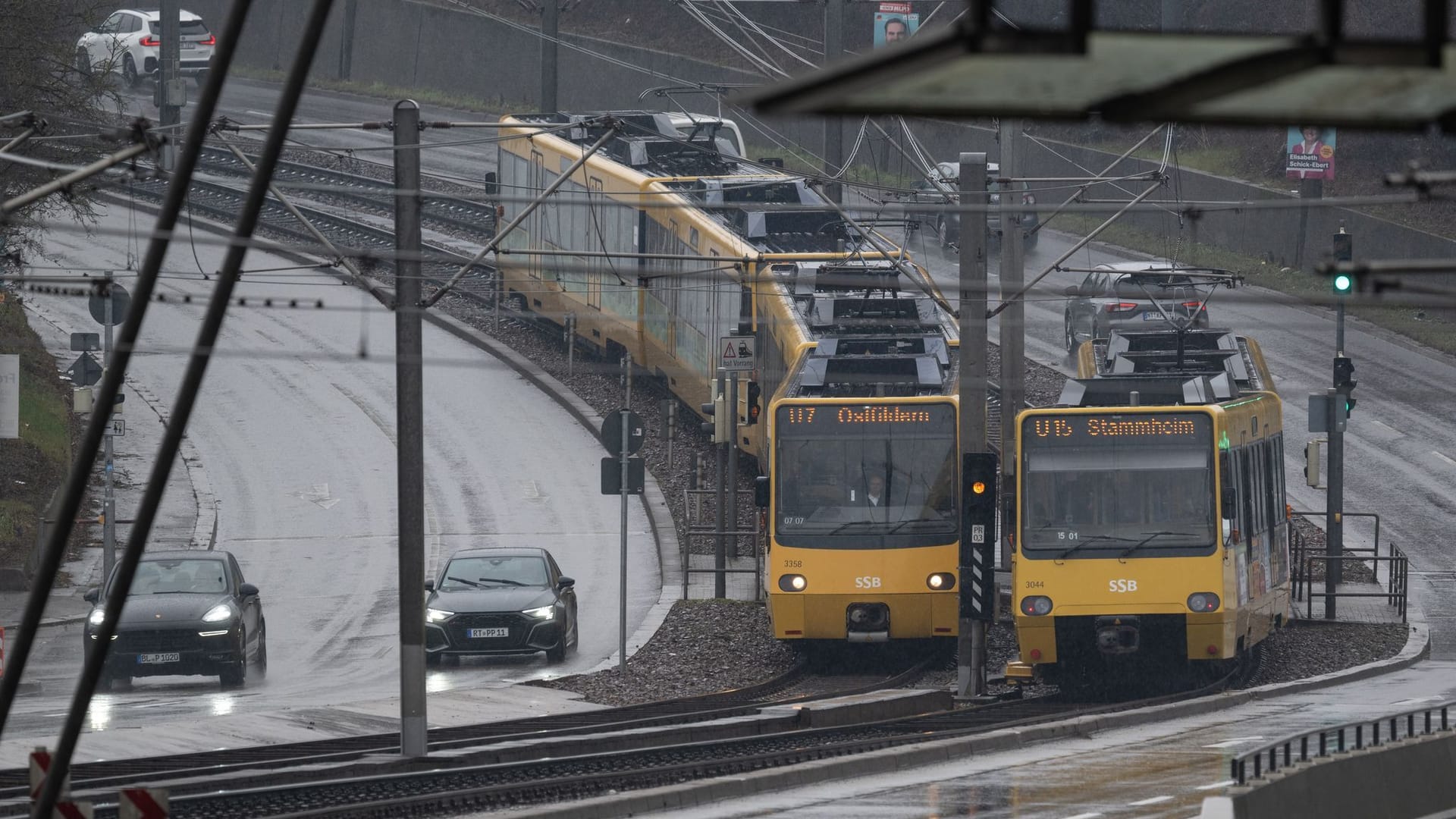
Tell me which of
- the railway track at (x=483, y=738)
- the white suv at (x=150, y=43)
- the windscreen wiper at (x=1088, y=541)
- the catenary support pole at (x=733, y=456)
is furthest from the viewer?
the white suv at (x=150, y=43)

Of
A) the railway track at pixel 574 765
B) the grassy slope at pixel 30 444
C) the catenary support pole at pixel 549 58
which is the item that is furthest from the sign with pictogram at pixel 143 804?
the catenary support pole at pixel 549 58

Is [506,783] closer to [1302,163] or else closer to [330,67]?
[1302,163]

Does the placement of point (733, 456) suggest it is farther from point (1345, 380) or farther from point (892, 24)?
point (892, 24)

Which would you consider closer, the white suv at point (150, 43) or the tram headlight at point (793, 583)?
the tram headlight at point (793, 583)

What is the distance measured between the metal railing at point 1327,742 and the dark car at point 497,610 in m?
9.52

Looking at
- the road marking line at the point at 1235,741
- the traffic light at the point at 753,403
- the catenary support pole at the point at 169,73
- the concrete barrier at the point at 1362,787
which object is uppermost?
the catenary support pole at the point at 169,73

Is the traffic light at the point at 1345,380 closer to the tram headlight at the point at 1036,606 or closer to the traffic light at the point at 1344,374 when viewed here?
the traffic light at the point at 1344,374

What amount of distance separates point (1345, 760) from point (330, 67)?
60.5 metres

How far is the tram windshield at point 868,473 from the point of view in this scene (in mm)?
23078

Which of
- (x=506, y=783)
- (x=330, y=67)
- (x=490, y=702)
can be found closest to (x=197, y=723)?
(x=490, y=702)

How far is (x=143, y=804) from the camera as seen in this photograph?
30.0 ft

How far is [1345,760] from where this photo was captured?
14.2 meters

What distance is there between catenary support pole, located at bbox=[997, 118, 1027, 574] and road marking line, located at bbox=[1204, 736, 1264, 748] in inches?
212

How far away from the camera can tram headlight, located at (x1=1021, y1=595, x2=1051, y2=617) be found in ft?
70.6
